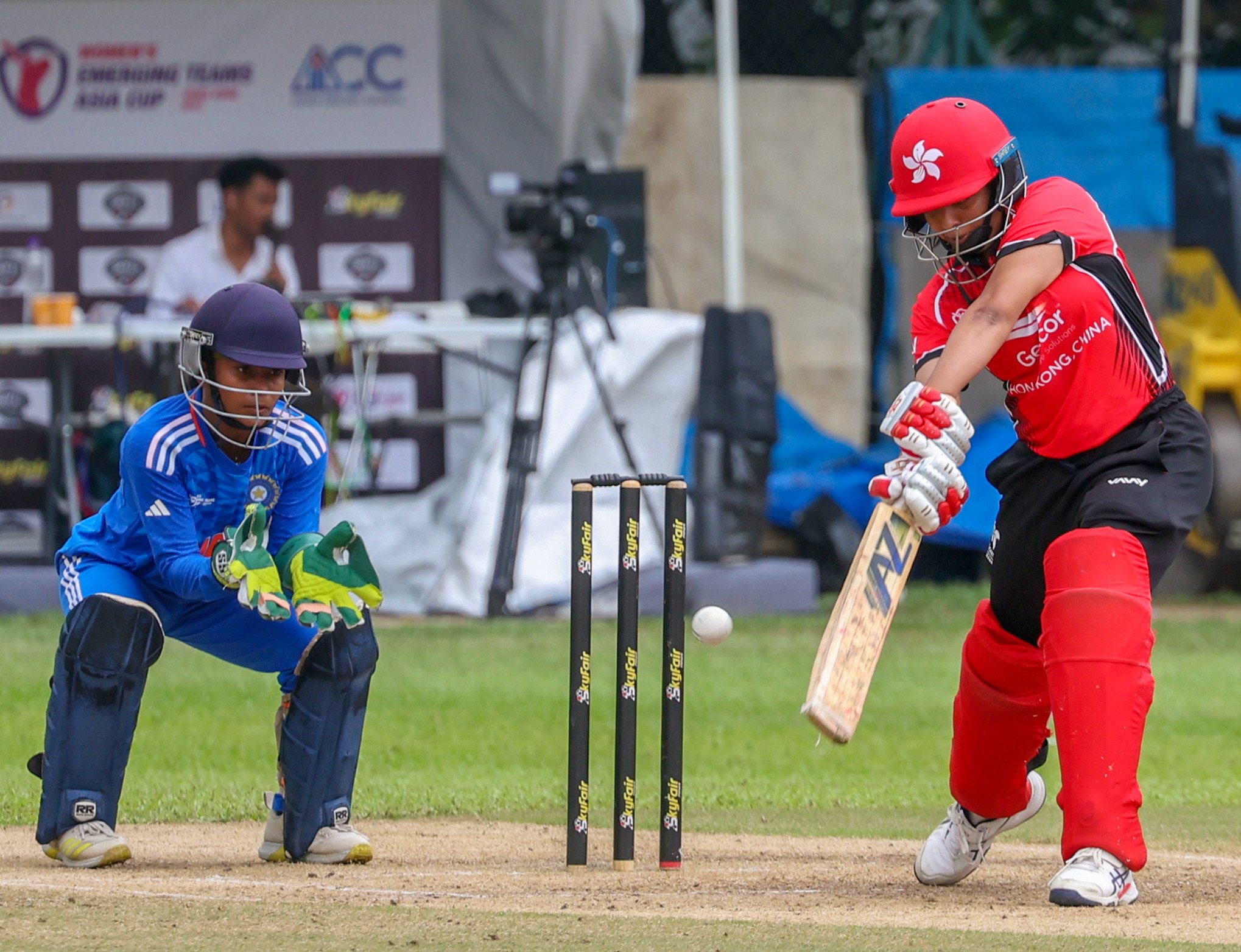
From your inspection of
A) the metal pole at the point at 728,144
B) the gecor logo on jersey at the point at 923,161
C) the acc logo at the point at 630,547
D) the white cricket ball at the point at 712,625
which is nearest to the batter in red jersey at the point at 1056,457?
the gecor logo on jersey at the point at 923,161

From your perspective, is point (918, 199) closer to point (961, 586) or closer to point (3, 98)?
point (961, 586)

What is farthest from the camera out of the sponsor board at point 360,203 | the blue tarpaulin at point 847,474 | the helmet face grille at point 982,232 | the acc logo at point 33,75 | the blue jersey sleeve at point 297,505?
the sponsor board at point 360,203

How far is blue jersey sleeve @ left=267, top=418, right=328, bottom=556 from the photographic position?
532 cm

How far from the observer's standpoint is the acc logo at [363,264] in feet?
43.8

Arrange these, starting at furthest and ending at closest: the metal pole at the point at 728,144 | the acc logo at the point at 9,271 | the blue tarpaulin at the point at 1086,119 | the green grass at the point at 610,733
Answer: the blue tarpaulin at the point at 1086,119 → the acc logo at the point at 9,271 → the metal pole at the point at 728,144 → the green grass at the point at 610,733

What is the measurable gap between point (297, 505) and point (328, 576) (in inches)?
16.2

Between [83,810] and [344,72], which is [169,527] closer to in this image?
[83,810]

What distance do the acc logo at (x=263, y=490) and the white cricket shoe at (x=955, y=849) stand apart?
194 cm

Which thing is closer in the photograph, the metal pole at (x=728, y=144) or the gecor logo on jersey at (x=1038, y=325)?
the gecor logo on jersey at (x=1038, y=325)

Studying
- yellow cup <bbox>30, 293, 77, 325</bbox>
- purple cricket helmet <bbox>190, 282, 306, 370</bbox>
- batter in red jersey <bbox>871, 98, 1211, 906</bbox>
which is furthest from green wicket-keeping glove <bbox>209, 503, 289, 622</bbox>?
yellow cup <bbox>30, 293, 77, 325</bbox>

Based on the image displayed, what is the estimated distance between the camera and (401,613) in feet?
37.5

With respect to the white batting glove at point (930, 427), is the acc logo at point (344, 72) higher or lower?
higher

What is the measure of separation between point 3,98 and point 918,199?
9.87 metres

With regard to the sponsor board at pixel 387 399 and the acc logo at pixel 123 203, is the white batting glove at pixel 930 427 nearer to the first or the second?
the sponsor board at pixel 387 399
